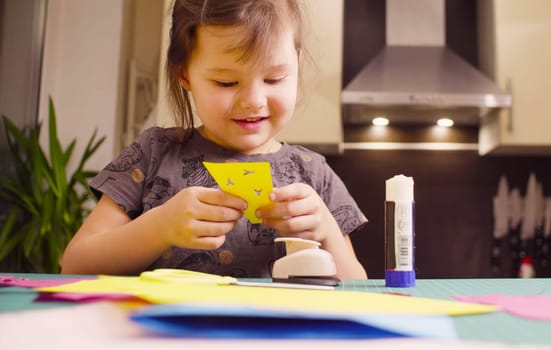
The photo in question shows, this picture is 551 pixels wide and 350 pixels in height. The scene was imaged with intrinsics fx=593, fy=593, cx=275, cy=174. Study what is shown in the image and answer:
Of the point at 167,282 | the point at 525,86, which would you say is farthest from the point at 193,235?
the point at 525,86

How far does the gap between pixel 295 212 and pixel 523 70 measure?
181 centimetres

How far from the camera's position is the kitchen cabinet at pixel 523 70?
2.25 metres

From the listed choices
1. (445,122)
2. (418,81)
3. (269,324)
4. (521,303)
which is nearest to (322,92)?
(418,81)

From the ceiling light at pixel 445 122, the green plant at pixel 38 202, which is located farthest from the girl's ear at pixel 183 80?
the ceiling light at pixel 445 122

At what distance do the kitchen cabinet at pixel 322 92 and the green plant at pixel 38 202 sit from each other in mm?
473

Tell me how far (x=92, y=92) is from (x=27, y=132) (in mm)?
332

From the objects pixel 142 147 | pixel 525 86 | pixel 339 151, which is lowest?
pixel 142 147

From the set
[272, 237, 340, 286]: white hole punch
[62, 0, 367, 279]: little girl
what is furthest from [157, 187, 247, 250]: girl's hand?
[272, 237, 340, 286]: white hole punch

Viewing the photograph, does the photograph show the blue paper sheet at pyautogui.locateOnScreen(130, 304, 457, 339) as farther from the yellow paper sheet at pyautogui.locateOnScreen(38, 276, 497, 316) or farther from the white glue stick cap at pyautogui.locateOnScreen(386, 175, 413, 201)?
the white glue stick cap at pyautogui.locateOnScreen(386, 175, 413, 201)

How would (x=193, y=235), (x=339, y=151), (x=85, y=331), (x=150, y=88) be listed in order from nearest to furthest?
(x=85, y=331) < (x=193, y=235) < (x=339, y=151) < (x=150, y=88)

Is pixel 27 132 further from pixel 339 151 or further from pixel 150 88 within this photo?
pixel 339 151

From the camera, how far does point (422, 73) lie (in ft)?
7.73

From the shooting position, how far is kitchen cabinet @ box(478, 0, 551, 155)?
2.25 meters

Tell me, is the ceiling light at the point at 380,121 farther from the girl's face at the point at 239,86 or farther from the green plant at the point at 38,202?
the girl's face at the point at 239,86
